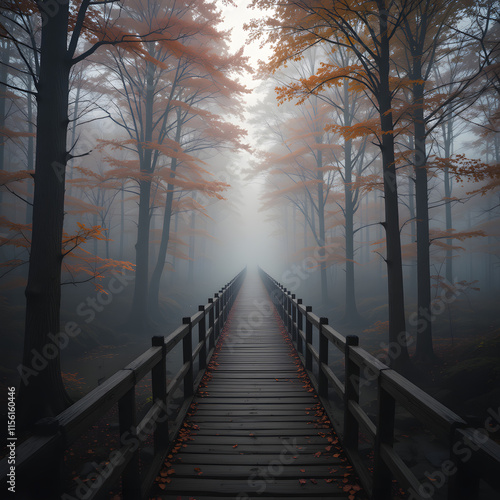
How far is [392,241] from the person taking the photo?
23.6 feet

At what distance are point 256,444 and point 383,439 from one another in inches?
70.2

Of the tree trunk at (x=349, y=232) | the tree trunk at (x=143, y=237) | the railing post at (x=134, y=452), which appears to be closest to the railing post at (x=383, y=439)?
the railing post at (x=134, y=452)

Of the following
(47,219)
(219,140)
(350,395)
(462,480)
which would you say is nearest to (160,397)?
(350,395)

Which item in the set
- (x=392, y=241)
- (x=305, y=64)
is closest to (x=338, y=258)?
(x=392, y=241)

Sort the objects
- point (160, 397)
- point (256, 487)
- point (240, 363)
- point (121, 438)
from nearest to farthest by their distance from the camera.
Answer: point (121, 438) → point (256, 487) → point (160, 397) → point (240, 363)

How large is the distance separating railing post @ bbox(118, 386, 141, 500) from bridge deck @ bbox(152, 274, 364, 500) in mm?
453

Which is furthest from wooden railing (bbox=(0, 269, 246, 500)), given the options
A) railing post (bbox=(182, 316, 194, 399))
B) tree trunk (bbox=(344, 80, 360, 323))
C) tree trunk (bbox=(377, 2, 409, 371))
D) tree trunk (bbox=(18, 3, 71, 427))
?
tree trunk (bbox=(344, 80, 360, 323))

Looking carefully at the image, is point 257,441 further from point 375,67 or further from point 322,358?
point 375,67

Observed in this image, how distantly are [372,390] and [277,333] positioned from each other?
10.5ft

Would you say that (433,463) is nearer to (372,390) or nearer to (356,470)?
(356,470)

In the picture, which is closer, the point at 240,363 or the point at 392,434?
the point at 392,434

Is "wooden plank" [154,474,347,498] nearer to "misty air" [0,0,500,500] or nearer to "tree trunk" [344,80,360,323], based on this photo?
"misty air" [0,0,500,500]

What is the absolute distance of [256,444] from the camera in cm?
375

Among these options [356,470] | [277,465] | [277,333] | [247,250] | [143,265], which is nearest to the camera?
[356,470]
